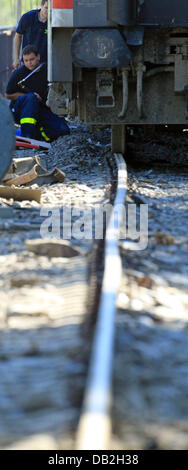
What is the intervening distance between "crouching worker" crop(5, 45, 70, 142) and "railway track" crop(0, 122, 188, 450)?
5.47 meters

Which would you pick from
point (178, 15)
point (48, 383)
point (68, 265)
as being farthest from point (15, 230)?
point (178, 15)

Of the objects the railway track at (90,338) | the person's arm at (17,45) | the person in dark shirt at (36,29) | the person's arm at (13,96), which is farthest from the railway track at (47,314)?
the person's arm at (17,45)

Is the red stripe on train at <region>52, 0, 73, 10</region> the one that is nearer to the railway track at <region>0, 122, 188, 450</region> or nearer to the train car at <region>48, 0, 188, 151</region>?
the train car at <region>48, 0, 188, 151</region>

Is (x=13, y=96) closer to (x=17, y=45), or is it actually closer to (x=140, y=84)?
(x=17, y=45)

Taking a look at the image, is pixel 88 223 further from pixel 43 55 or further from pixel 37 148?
pixel 43 55

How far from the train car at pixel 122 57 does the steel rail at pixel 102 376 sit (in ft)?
11.8

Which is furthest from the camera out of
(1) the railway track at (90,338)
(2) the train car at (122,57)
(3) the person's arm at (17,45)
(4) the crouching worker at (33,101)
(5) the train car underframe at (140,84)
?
(3) the person's arm at (17,45)

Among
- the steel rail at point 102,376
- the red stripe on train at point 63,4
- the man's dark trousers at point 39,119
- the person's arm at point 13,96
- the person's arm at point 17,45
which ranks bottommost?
the steel rail at point 102,376

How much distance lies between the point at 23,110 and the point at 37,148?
82 cm

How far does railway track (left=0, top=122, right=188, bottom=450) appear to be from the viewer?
152cm

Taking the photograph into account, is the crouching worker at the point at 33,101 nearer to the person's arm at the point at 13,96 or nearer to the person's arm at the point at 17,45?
the person's arm at the point at 13,96

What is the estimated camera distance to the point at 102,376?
165cm

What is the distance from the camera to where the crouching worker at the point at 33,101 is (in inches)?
374

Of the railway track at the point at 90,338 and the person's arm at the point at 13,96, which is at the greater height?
the person's arm at the point at 13,96
